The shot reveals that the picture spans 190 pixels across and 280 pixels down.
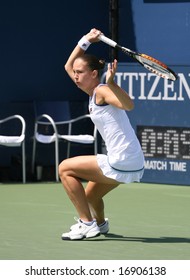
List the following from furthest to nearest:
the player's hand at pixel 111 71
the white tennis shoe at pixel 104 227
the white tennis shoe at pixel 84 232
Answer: the white tennis shoe at pixel 104 227
the white tennis shoe at pixel 84 232
the player's hand at pixel 111 71

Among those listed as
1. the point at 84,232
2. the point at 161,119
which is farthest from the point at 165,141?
the point at 84,232

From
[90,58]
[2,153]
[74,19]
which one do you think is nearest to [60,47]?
[74,19]

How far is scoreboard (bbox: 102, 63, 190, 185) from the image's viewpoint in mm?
12328

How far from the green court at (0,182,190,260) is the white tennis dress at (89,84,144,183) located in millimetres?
550

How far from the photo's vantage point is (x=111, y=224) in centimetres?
Result: 930

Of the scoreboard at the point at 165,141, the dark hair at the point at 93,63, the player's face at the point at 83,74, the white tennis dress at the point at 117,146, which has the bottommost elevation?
the scoreboard at the point at 165,141

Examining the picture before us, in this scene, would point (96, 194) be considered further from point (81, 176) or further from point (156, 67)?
point (156, 67)

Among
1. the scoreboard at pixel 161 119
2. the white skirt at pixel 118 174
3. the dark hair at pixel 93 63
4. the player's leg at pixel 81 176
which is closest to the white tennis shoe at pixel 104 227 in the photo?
the player's leg at pixel 81 176

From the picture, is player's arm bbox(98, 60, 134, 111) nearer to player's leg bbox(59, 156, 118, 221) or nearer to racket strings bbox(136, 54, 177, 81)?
racket strings bbox(136, 54, 177, 81)

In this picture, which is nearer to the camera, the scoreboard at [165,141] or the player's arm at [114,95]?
the player's arm at [114,95]

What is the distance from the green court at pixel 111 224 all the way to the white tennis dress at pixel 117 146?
55 cm

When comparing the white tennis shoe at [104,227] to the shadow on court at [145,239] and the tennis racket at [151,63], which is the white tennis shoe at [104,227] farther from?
the tennis racket at [151,63]

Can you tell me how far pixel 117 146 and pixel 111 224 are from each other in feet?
4.37

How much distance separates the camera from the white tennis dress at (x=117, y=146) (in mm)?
8133
